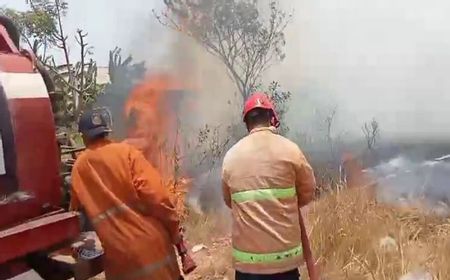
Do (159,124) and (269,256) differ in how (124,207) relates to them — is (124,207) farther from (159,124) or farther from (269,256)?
(159,124)

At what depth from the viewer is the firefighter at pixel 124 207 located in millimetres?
3086

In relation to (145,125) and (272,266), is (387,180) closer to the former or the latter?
(145,125)

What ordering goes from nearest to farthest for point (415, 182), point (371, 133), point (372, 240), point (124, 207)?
point (124, 207)
point (372, 240)
point (415, 182)
point (371, 133)

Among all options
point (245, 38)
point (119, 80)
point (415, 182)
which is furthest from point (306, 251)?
point (119, 80)

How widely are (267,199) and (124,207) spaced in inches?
28.5

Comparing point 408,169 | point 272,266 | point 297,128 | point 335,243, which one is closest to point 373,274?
point 335,243

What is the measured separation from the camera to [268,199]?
2975mm

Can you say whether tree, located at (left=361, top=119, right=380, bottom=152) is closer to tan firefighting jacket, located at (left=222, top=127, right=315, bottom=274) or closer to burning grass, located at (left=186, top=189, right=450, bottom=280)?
burning grass, located at (left=186, top=189, right=450, bottom=280)

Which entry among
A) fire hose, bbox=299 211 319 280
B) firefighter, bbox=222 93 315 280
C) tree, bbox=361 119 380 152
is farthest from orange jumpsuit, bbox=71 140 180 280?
tree, bbox=361 119 380 152

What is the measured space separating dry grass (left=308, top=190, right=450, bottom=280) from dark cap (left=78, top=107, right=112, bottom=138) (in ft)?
7.38

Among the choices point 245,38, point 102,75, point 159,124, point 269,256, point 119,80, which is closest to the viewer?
point 269,256

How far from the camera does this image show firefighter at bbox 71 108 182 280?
10.1 ft

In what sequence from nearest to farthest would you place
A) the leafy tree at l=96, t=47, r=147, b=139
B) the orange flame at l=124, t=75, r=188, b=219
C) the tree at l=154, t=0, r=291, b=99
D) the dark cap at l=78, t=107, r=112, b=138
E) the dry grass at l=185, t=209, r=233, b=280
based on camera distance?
1. the dark cap at l=78, t=107, r=112, b=138
2. the dry grass at l=185, t=209, r=233, b=280
3. the orange flame at l=124, t=75, r=188, b=219
4. the tree at l=154, t=0, r=291, b=99
5. the leafy tree at l=96, t=47, r=147, b=139

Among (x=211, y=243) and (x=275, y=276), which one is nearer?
(x=275, y=276)
